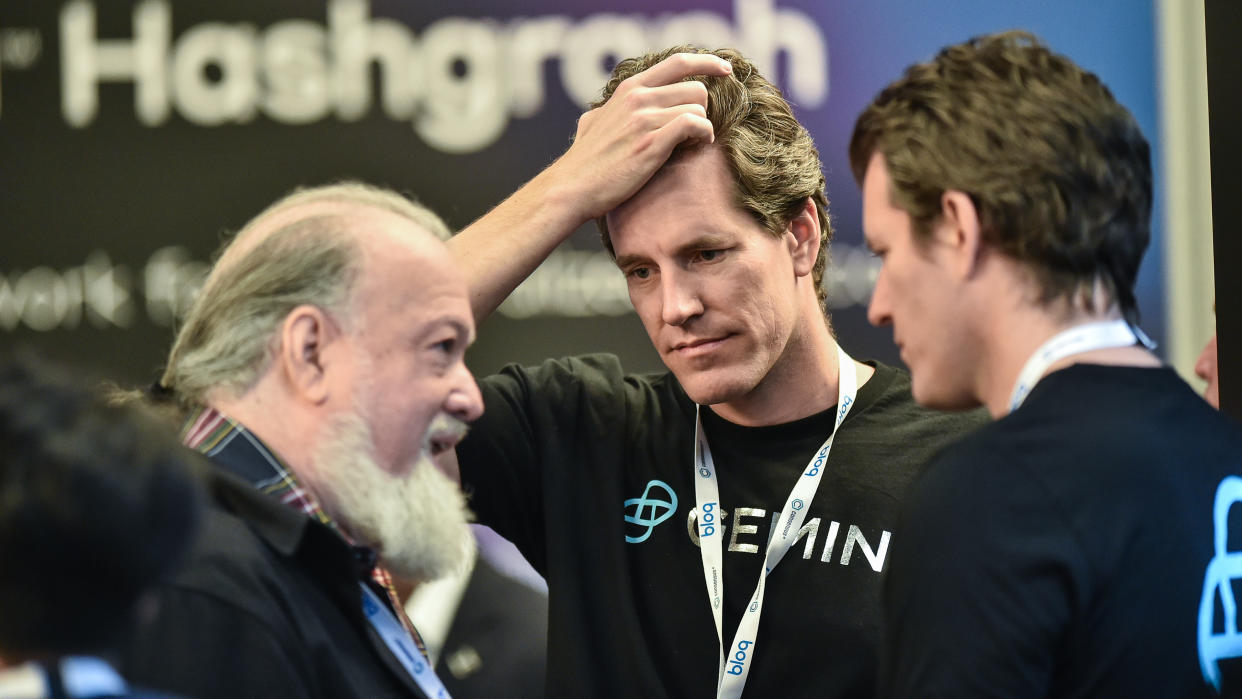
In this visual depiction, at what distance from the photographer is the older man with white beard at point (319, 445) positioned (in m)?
1.35

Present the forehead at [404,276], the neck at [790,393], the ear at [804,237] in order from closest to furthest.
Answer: the forehead at [404,276] < the neck at [790,393] < the ear at [804,237]

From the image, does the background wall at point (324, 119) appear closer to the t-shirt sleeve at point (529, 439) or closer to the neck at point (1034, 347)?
the t-shirt sleeve at point (529, 439)

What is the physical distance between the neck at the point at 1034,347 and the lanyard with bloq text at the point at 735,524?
749 mm

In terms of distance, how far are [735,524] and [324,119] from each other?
1.90 metres

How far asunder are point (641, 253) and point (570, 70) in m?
1.36

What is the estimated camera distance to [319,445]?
156 cm

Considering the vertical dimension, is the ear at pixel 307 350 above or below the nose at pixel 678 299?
above

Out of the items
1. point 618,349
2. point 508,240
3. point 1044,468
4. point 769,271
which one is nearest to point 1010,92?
point 1044,468

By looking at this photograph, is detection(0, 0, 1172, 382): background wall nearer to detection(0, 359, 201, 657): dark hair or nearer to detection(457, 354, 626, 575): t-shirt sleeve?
detection(457, 354, 626, 575): t-shirt sleeve

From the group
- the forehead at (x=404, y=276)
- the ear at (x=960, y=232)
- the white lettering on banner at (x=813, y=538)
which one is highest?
the ear at (x=960, y=232)

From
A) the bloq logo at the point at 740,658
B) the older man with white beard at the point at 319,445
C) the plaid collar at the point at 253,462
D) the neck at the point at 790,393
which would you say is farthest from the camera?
the neck at the point at 790,393

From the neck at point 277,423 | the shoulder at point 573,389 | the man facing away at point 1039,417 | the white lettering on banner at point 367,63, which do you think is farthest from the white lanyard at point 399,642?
the white lettering on banner at point 367,63

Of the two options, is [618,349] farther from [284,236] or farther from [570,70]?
[284,236]

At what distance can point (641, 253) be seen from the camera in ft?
7.48
